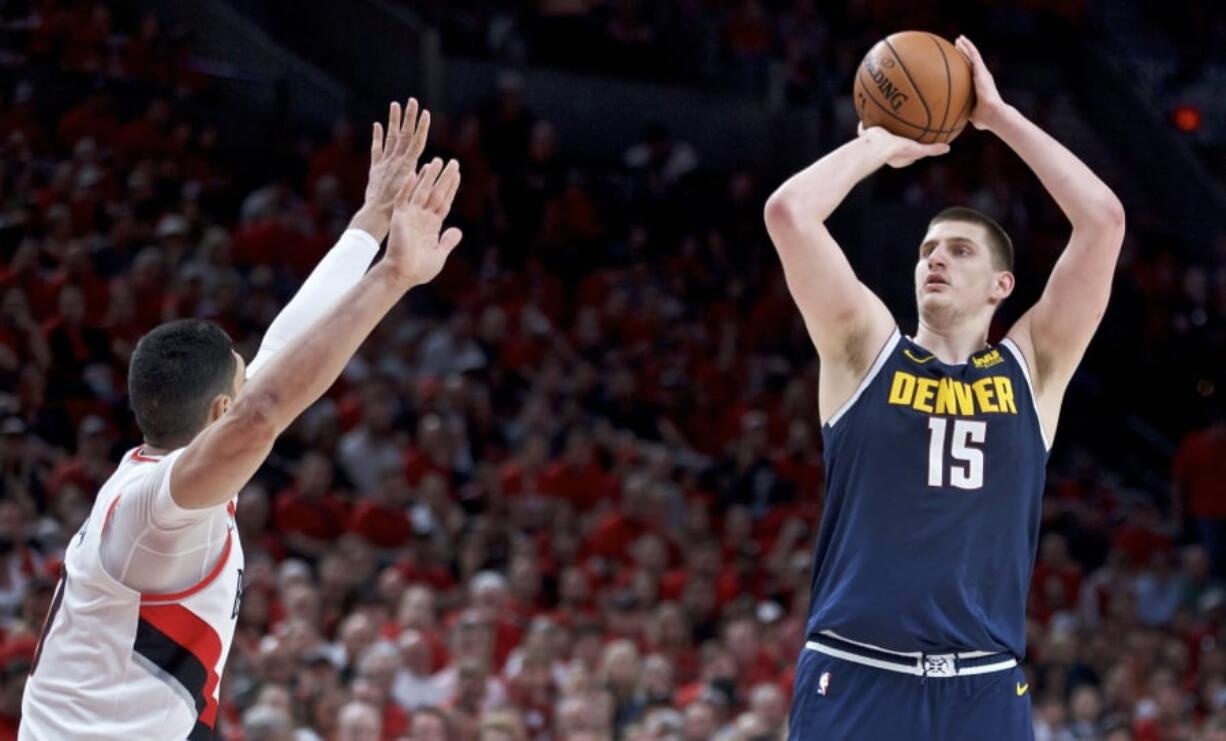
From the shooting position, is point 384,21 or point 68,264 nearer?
point 68,264

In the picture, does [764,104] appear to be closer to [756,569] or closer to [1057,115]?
[1057,115]

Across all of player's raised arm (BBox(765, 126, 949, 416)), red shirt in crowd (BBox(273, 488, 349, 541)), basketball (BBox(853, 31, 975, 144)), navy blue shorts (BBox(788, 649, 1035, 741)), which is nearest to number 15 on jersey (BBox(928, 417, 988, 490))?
player's raised arm (BBox(765, 126, 949, 416))

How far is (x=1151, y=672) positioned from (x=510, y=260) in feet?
23.2

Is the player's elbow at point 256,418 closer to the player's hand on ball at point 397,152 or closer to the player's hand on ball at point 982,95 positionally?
the player's hand on ball at point 397,152

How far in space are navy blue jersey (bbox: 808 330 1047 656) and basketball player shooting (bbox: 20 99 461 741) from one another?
56.3 inches

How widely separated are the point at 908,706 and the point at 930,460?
0.65 meters

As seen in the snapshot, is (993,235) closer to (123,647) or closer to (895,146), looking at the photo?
(895,146)

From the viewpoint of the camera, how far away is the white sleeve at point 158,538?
3754mm

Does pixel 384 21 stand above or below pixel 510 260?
above

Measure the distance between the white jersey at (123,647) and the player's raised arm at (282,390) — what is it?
0.75ft

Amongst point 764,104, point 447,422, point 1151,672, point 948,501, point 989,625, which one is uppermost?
point 764,104

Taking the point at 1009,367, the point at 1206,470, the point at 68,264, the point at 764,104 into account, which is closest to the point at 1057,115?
the point at 764,104

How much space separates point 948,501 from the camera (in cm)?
468

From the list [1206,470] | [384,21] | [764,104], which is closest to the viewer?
[1206,470]
